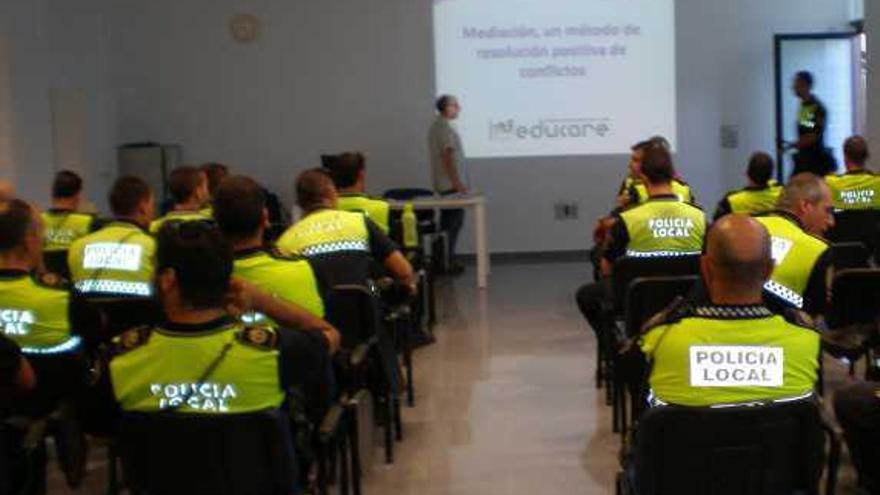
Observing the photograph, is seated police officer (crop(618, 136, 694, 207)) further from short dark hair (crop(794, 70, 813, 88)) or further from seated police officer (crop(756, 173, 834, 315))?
short dark hair (crop(794, 70, 813, 88))

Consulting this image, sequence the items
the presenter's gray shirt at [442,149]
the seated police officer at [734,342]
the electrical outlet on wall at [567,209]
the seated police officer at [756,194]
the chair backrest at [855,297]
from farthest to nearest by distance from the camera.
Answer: the electrical outlet on wall at [567,209], the presenter's gray shirt at [442,149], the seated police officer at [756,194], the chair backrest at [855,297], the seated police officer at [734,342]

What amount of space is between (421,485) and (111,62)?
8.13m

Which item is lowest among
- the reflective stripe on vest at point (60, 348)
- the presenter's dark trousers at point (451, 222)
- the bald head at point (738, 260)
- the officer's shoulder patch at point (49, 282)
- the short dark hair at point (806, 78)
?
the presenter's dark trousers at point (451, 222)

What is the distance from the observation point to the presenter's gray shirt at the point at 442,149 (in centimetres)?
1073

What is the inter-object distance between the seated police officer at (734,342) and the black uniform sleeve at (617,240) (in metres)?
2.34

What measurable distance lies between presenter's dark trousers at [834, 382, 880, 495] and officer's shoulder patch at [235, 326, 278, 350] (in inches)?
72.0

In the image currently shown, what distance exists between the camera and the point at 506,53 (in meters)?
11.8

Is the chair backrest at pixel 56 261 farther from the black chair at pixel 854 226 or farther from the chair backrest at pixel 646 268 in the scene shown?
the black chair at pixel 854 226

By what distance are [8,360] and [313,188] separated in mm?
2092

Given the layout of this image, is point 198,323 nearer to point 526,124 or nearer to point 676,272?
point 676,272

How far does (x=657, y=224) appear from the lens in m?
5.43

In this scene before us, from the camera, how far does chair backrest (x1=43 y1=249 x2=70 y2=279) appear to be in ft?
19.8

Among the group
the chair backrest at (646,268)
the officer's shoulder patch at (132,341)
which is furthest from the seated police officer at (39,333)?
the chair backrest at (646,268)

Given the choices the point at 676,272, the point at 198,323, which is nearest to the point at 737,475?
the point at 198,323
